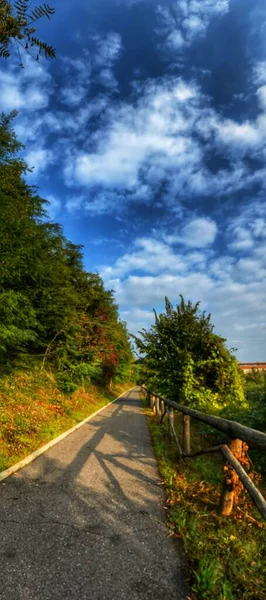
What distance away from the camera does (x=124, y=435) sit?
9102mm

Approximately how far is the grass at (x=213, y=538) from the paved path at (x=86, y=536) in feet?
0.55

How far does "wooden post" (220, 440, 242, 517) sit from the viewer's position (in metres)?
3.42

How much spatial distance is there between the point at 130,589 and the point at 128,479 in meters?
2.70

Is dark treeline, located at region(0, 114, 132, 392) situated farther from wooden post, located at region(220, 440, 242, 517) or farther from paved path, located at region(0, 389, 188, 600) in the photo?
wooden post, located at region(220, 440, 242, 517)

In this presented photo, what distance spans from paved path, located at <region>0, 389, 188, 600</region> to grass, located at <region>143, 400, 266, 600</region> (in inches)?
6.7

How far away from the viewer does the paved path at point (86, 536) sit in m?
2.37

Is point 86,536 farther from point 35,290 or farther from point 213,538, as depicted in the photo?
point 35,290

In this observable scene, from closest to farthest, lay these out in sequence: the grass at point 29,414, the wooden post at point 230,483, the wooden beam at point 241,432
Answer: the wooden beam at point 241,432 → the wooden post at point 230,483 → the grass at point 29,414

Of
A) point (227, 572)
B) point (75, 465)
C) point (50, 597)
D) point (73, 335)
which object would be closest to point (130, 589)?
point (50, 597)

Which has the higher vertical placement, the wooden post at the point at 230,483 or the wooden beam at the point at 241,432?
the wooden beam at the point at 241,432

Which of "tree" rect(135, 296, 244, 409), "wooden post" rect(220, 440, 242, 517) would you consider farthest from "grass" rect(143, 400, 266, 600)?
"tree" rect(135, 296, 244, 409)

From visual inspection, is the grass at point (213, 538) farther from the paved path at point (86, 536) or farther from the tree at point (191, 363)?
the tree at point (191, 363)

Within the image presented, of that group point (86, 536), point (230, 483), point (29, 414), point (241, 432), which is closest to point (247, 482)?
point (241, 432)

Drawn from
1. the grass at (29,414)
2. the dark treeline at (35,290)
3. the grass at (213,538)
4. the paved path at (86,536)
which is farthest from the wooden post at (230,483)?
the dark treeline at (35,290)
